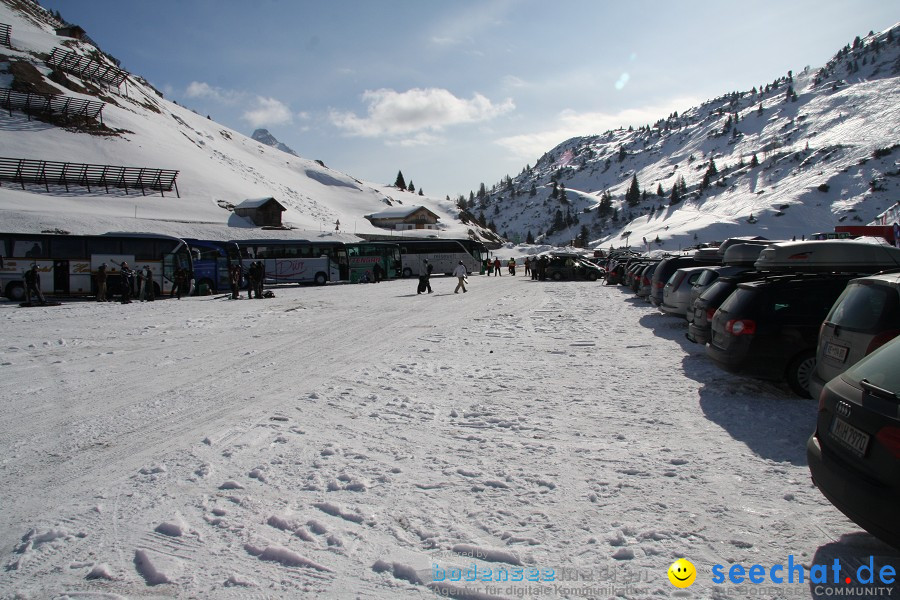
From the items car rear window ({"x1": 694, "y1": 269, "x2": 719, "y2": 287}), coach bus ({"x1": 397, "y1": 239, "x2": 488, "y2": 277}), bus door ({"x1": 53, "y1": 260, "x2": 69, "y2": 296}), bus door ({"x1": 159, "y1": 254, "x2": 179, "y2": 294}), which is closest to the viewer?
car rear window ({"x1": 694, "y1": 269, "x2": 719, "y2": 287})

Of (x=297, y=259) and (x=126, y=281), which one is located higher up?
(x=297, y=259)

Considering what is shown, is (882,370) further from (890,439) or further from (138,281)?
(138,281)

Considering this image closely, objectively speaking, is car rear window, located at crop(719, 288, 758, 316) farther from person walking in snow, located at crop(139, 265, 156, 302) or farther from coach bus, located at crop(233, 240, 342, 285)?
coach bus, located at crop(233, 240, 342, 285)

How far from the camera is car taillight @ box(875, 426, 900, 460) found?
287cm

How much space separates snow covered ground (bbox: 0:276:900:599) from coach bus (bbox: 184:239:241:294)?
17558 millimetres

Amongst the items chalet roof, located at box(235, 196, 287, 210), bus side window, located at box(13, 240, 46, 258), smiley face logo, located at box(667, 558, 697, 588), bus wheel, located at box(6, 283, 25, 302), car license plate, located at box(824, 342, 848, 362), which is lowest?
smiley face logo, located at box(667, 558, 697, 588)

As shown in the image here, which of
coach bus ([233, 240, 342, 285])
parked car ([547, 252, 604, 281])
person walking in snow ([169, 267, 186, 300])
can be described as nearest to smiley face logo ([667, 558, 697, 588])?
person walking in snow ([169, 267, 186, 300])

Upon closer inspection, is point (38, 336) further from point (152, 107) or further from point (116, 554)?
point (152, 107)

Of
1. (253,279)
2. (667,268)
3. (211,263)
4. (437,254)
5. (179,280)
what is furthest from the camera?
(437,254)

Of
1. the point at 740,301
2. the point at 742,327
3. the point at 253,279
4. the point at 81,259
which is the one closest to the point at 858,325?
the point at 742,327

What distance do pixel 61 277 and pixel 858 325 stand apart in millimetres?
27326

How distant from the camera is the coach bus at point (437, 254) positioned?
149 ft

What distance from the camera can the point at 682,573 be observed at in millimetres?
3246

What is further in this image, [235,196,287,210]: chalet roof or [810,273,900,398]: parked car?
[235,196,287,210]: chalet roof
